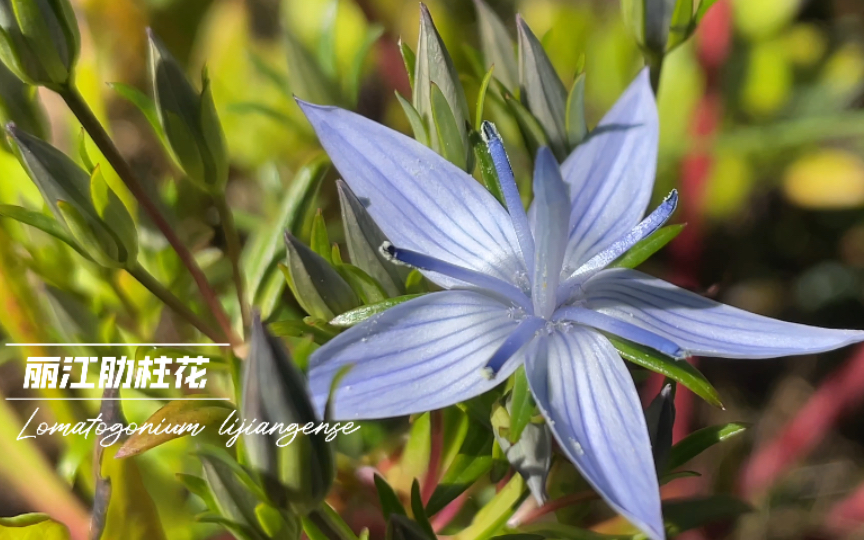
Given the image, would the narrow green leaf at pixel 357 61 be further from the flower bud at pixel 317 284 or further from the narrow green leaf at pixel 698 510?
the narrow green leaf at pixel 698 510

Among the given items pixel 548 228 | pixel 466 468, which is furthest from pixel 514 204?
pixel 466 468

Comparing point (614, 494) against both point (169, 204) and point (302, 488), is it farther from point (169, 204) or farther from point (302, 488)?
point (169, 204)

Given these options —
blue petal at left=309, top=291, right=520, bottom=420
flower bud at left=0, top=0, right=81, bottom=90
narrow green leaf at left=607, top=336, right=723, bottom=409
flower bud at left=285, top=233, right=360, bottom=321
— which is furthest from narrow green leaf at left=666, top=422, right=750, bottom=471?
flower bud at left=0, top=0, right=81, bottom=90

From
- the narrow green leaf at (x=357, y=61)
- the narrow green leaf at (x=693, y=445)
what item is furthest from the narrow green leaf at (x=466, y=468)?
the narrow green leaf at (x=357, y=61)

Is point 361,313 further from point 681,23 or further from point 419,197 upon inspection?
point 681,23

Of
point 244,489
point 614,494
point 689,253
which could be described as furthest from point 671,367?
point 689,253

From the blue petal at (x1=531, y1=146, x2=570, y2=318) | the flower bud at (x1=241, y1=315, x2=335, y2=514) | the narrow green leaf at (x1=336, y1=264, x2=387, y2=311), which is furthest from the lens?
the narrow green leaf at (x1=336, y1=264, x2=387, y2=311)

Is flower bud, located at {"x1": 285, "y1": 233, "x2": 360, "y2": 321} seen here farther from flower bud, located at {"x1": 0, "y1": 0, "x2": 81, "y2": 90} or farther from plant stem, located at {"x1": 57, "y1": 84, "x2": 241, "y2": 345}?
flower bud, located at {"x1": 0, "y1": 0, "x2": 81, "y2": 90}
